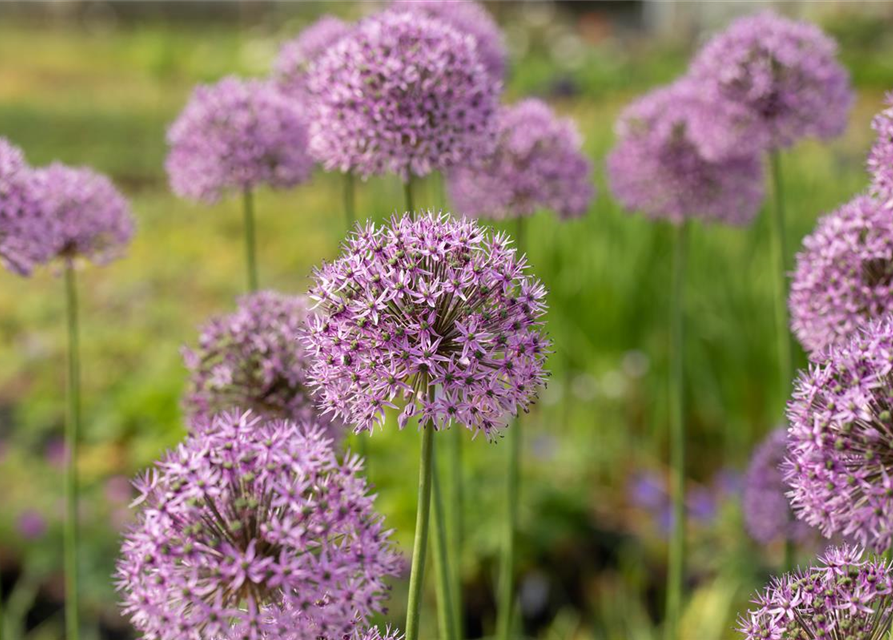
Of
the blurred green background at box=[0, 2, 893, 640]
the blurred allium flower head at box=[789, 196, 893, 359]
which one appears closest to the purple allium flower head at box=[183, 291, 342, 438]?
the blurred green background at box=[0, 2, 893, 640]

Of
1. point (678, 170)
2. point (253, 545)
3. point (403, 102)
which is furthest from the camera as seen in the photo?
point (678, 170)

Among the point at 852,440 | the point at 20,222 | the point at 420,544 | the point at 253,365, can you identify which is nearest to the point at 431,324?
the point at 420,544

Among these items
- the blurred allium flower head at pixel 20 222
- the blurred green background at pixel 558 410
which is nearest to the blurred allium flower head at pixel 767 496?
the blurred green background at pixel 558 410

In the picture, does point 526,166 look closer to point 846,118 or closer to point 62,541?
point 846,118

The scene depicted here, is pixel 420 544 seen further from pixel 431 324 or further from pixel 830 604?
pixel 830 604

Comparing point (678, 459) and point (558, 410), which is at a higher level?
point (678, 459)

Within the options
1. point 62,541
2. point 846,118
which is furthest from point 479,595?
point 846,118
